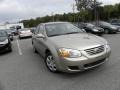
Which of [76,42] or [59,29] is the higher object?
[59,29]

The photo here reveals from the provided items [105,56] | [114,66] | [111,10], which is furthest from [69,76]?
[111,10]

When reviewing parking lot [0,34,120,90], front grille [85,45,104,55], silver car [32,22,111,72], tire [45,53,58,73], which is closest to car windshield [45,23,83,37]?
silver car [32,22,111,72]

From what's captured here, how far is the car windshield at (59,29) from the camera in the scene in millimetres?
5527

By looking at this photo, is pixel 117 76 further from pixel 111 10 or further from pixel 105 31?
pixel 111 10

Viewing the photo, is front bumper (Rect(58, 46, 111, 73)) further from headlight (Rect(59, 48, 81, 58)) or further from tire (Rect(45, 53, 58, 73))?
tire (Rect(45, 53, 58, 73))

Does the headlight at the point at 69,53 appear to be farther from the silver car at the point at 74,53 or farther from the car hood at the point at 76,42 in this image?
the car hood at the point at 76,42

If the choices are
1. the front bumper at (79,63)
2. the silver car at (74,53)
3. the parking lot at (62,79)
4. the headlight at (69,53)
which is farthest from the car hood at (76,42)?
the parking lot at (62,79)

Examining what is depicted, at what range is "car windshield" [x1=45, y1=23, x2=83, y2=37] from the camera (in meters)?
5.53

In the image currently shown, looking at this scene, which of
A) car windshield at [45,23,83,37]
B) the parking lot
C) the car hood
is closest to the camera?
the parking lot

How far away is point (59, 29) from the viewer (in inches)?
227

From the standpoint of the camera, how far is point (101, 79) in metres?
4.17

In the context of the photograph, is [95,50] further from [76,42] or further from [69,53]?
[69,53]

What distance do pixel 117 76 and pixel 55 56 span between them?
179 centimetres

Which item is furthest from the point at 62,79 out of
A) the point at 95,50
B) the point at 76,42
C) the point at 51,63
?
the point at 95,50
